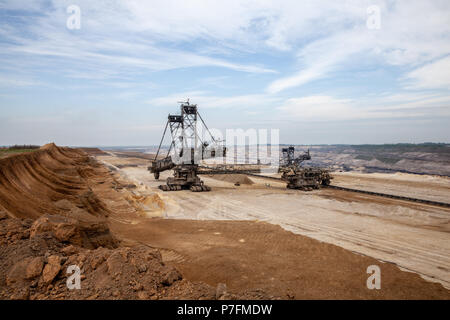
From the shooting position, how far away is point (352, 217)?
20766 mm

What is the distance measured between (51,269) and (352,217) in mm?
20753

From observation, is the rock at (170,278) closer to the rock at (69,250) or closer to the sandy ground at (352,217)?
the rock at (69,250)

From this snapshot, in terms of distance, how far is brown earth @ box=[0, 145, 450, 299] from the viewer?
5.78 meters

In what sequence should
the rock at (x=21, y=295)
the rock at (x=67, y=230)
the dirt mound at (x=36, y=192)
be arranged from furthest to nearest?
1. the dirt mound at (x=36, y=192)
2. the rock at (x=67, y=230)
3. the rock at (x=21, y=295)

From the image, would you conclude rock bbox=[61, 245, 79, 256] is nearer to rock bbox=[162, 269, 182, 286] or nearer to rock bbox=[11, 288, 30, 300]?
rock bbox=[11, 288, 30, 300]

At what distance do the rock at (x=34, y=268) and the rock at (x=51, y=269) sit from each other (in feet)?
0.35

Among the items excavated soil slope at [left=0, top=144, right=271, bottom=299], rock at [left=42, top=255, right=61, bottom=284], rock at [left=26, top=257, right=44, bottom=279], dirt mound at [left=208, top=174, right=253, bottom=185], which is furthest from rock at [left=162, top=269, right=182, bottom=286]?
dirt mound at [left=208, top=174, right=253, bottom=185]

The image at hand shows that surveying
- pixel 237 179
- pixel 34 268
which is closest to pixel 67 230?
pixel 34 268

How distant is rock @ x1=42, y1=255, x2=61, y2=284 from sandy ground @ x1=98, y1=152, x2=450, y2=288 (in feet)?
42.4

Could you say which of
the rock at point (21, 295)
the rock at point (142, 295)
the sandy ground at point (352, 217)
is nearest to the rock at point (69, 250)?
the rock at point (21, 295)

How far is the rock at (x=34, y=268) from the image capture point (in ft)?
18.1
